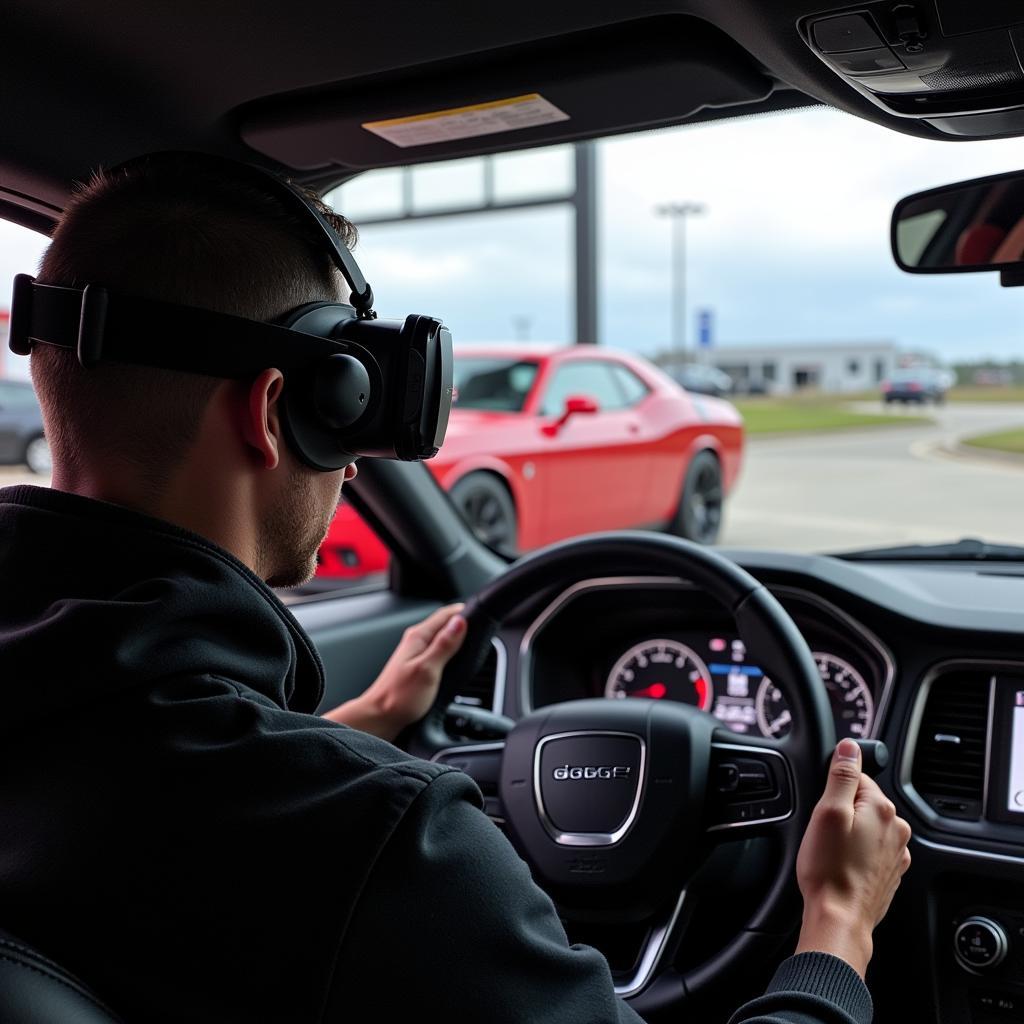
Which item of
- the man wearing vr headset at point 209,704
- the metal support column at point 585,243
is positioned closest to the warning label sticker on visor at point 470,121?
the man wearing vr headset at point 209,704

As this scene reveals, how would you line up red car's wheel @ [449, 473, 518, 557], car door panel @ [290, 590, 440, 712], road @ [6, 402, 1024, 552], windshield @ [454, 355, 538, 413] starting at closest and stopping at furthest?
car door panel @ [290, 590, 440, 712] < road @ [6, 402, 1024, 552] < red car's wheel @ [449, 473, 518, 557] < windshield @ [454, 355, 538, 413]

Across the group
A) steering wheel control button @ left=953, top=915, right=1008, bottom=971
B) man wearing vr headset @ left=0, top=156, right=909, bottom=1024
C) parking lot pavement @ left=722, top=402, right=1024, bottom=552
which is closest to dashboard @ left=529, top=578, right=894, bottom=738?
steering wheel control button @ left=953, top=915, right=1008, bottom=971

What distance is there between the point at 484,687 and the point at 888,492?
483cm

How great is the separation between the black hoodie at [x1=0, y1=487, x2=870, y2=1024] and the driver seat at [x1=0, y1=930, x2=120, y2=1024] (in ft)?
0.10

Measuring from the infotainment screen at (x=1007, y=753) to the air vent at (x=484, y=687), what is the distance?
0.99m

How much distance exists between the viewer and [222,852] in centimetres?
97

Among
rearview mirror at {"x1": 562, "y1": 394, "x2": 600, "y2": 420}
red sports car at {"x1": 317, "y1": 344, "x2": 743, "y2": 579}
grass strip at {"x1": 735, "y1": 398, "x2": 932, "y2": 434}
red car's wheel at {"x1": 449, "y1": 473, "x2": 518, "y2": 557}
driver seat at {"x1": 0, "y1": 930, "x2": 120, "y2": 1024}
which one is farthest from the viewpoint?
grass strip at {"x1": 735, "y1": 398, "x2": 932, "y2": 434}

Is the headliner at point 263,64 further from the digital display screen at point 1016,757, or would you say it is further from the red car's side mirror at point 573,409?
the red car's side mirror at point 573,409

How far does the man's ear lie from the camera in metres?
1.16

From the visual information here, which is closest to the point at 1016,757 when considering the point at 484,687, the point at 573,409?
the point at 484,687

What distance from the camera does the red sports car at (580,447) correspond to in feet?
21.3

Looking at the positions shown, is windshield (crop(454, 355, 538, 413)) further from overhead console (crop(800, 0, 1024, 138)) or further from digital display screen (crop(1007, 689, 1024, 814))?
overhead console (crop(800, 0, 1024, 138))

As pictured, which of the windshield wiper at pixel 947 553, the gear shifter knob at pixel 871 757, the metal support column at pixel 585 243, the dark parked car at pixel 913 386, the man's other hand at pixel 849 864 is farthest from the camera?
the metal support column at pixel 585 243

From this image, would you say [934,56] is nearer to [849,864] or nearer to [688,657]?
[849,864]
